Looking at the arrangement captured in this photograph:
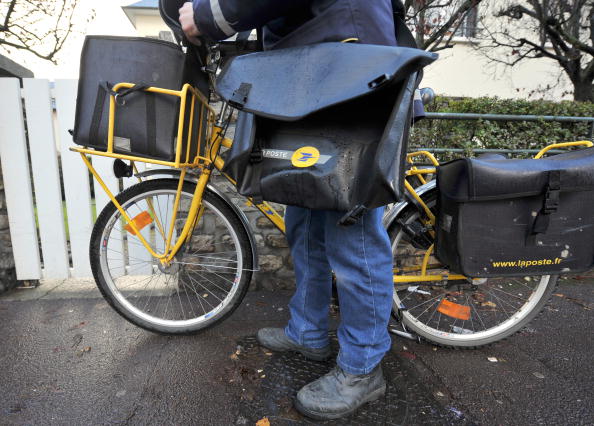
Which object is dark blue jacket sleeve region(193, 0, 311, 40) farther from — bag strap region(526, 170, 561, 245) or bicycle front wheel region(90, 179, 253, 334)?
bag strap region(526, 170, 561, 245)

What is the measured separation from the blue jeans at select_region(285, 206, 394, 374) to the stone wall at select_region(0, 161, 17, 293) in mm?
2111

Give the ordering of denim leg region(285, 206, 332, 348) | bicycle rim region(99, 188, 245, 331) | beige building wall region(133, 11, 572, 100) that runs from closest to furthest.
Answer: denim leg region(285, 206, 332, 348) < bicycle rim region(99, 188, 245, 331) < beige building wall region(133, 11, 572, 100)

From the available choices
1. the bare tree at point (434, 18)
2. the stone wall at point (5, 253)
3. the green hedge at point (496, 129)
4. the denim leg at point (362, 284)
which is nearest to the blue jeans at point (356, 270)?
the denim leg at point (362, 284)

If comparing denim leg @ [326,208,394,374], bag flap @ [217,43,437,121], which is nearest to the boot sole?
denim leg @ [326,208,394,374]

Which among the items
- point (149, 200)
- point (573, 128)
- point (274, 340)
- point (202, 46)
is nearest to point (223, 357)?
point (274, 340)

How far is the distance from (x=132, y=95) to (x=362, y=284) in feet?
3.89

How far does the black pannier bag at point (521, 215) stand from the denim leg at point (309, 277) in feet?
1.90

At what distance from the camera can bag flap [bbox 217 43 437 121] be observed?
106 cm

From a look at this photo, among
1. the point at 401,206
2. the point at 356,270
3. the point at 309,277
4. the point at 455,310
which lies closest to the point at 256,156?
the point at 356,270

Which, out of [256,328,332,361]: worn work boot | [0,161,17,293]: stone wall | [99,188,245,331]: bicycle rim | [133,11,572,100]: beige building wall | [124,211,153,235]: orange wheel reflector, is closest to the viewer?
[256,328,332,361]: worn work boot

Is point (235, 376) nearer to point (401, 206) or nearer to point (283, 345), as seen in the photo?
point (283, 345)

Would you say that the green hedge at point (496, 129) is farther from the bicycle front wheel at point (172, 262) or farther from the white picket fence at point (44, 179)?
the white picket fence at point (44, 179)

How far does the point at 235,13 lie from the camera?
1198mm

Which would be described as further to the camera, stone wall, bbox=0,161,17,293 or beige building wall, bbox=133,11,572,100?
beige building wall, bbox=133,11,572,100
